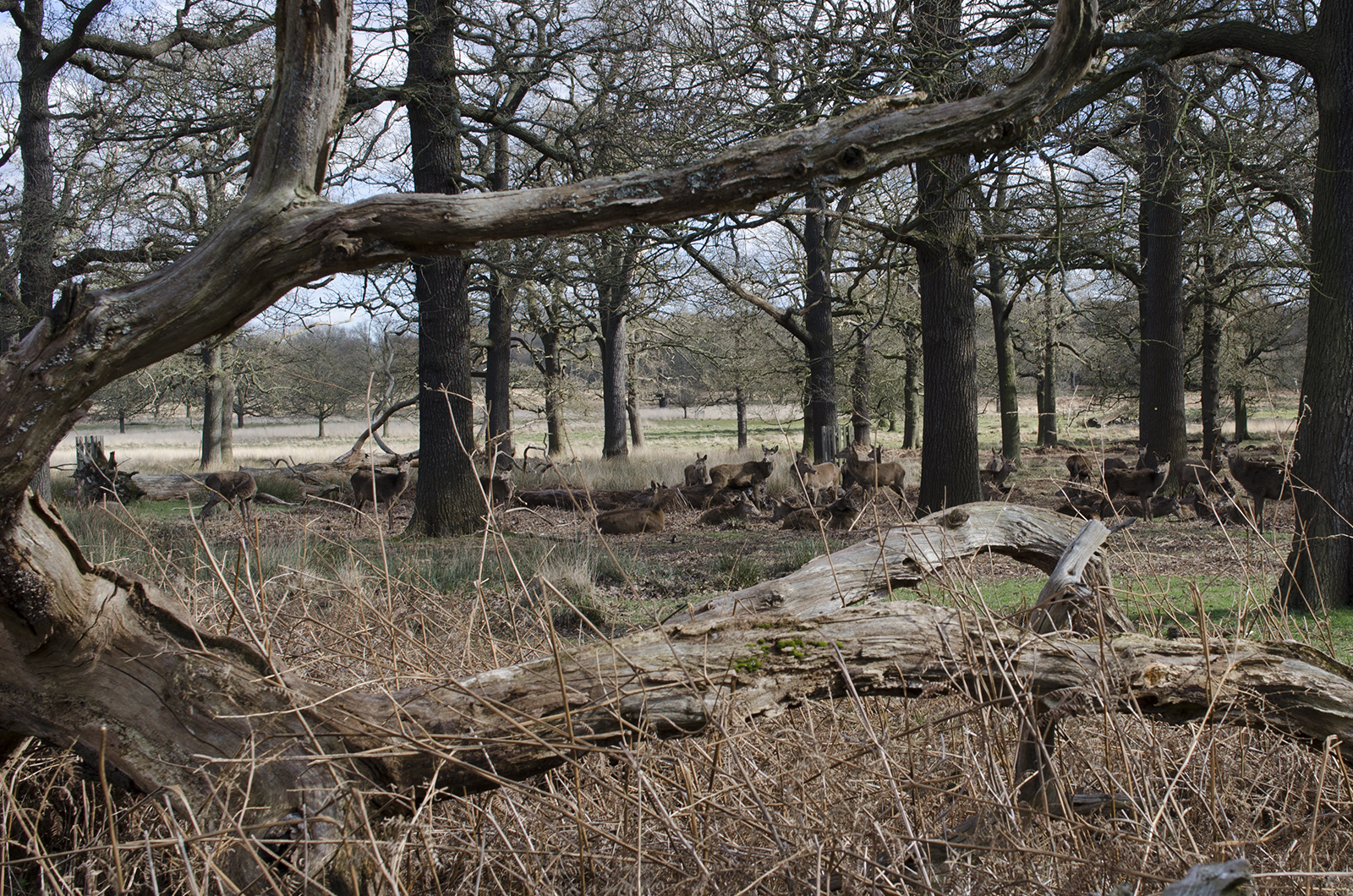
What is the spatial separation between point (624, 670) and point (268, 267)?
1.79 m

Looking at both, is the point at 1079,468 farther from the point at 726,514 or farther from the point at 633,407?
the point at 633,407

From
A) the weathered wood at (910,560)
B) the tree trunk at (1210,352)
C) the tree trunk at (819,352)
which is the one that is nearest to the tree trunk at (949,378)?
the weathered wood at (910,560)

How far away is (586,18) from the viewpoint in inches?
449

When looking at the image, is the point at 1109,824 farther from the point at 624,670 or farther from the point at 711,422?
the point at 711,422

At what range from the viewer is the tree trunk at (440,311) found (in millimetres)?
11305

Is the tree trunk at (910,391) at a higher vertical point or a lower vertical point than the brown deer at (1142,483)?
higher

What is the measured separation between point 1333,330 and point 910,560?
16.8 feet

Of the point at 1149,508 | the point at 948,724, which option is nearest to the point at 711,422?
the point at 1149,508

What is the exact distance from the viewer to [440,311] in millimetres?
11766

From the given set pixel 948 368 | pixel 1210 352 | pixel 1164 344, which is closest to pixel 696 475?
pixel 948 368

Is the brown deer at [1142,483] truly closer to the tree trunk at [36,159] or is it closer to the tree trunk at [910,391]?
the tree trunk at [910,391]

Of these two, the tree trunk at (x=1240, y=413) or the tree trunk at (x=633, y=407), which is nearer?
the tree trunk at (x=1240, y=413)

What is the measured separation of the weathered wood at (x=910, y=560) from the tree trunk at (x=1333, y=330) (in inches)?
142

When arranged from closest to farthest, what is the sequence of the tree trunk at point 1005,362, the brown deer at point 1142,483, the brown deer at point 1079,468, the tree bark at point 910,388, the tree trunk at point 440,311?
the tree trunk at point 440,311
the brown deer at point 1142,483
the brown deer at point 1079,468
the tree trunk at point 1005,362
the tree bark at point 910,388
